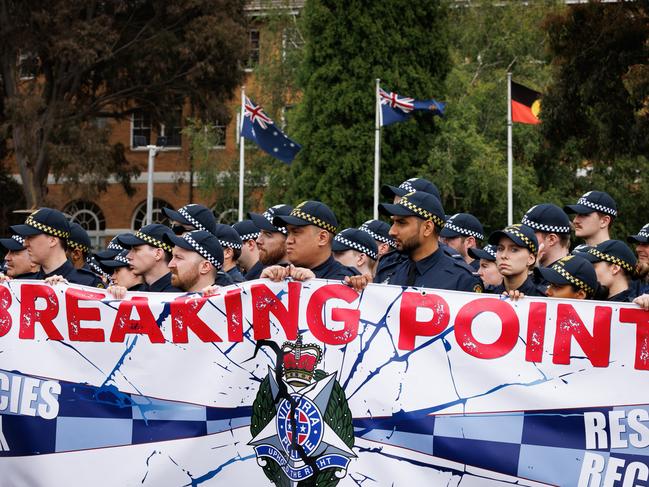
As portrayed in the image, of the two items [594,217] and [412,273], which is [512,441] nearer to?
[412,273]

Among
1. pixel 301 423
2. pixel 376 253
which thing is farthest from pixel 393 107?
pixel 301 423

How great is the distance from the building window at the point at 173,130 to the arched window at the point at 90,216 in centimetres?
353

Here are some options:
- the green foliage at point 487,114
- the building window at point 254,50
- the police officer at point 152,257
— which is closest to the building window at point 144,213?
the building window at point 254,50

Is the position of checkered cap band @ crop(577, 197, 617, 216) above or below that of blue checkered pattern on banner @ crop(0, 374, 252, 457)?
above

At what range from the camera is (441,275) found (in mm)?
7234

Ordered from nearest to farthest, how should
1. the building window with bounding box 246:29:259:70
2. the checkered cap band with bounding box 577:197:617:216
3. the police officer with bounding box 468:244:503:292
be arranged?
the police officer with bounding box 468:244:503:292 < the checkered cap band with bounding box 577:197:617:216 < the building window with bounding box 246:29:259:70

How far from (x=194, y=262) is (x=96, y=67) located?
27.0 metres

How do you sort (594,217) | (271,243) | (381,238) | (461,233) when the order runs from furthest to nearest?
(381,238) → (461,233) → (594,217) → (271,243)

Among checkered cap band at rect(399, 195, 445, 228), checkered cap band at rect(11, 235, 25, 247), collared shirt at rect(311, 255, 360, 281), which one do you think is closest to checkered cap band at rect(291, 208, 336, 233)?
collared shirt at rect(311, 255, 360, 281)

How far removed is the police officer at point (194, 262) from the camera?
302 inches

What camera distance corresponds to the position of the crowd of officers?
726cm

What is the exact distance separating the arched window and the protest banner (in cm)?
3496

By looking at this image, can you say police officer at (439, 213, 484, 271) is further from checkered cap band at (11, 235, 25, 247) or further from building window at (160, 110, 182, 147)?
building window at (160, 110, 182, 147)

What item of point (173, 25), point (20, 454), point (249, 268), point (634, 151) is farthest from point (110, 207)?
point (20, 454)
